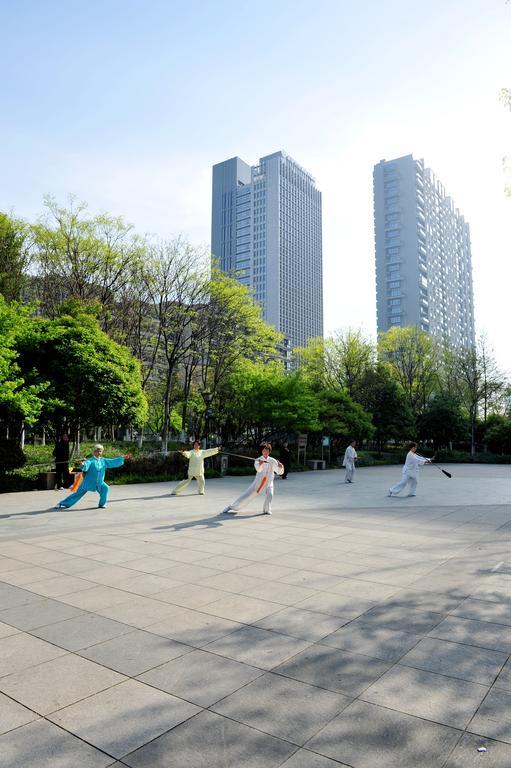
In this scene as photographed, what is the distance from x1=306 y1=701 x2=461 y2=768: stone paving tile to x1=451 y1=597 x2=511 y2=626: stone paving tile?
6.89ft

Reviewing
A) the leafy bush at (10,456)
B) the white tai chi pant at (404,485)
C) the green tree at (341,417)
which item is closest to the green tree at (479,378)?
the green tree at (341,417)

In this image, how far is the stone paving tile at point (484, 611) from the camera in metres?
4.71

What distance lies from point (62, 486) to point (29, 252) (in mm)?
15598

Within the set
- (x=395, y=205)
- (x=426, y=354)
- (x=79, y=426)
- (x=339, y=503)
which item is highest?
(x=395, y=205)

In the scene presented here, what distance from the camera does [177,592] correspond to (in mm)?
5566

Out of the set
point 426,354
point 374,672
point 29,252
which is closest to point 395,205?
point 426,354

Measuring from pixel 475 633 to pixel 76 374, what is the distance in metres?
16.0

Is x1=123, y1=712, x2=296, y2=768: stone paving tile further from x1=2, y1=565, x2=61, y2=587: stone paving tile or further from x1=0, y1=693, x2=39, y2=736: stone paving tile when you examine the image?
x1=2, y1=565, x2=61, y2=587: stone paving tile

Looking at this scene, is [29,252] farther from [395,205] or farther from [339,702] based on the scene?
[395,205]

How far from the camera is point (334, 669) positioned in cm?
367

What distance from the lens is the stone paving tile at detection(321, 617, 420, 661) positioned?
3977 millimetres

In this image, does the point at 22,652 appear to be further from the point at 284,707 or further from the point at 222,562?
the point at 222,562

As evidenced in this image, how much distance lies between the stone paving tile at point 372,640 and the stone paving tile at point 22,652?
2232 mm

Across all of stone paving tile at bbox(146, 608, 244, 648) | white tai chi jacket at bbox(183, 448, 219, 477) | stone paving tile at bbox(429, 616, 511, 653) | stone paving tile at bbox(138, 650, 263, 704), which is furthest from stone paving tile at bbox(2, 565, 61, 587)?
white tai chi jacket at bbox(183, 448, 219, 477)
